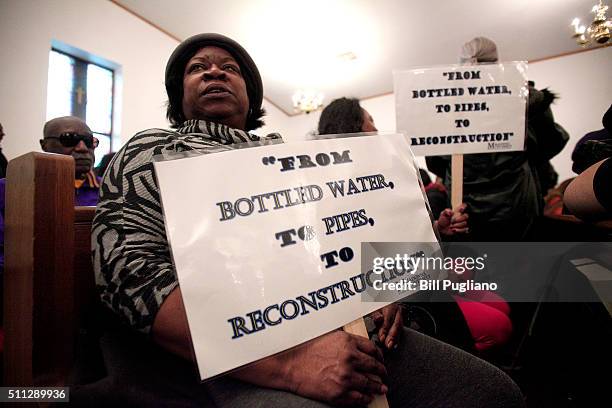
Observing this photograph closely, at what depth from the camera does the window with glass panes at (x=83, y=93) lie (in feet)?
11.9

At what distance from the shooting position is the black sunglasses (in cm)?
189

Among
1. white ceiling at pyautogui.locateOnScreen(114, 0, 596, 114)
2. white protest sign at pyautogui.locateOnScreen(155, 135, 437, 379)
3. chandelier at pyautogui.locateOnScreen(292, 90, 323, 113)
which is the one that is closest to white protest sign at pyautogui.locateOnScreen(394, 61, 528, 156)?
white protest sign at pyautogui.locateOnScreen(155, 135, 437, 379)

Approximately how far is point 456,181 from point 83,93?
4298 millimetres

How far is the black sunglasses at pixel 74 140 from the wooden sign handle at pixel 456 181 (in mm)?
1862

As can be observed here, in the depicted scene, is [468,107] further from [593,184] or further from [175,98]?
[175,98]

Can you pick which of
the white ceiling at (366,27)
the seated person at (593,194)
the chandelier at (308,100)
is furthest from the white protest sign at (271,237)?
the chandelier at (308,100)

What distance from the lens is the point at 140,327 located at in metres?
0.53

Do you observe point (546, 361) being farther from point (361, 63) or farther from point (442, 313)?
point (361, 63)

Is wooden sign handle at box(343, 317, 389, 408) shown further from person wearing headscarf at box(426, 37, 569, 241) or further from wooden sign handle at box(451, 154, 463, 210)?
person wearing headscarf at box(426, 37, 569, 241)

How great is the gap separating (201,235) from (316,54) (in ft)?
17.2

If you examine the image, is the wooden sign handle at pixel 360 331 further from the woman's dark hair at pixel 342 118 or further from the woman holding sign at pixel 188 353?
the woman's dark hair at pixel 342 118

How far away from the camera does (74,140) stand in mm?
1908

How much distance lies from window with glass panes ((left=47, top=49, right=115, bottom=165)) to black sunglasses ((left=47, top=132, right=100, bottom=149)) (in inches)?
68.5

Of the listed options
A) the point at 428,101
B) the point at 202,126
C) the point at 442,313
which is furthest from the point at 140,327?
the point at 428,101
